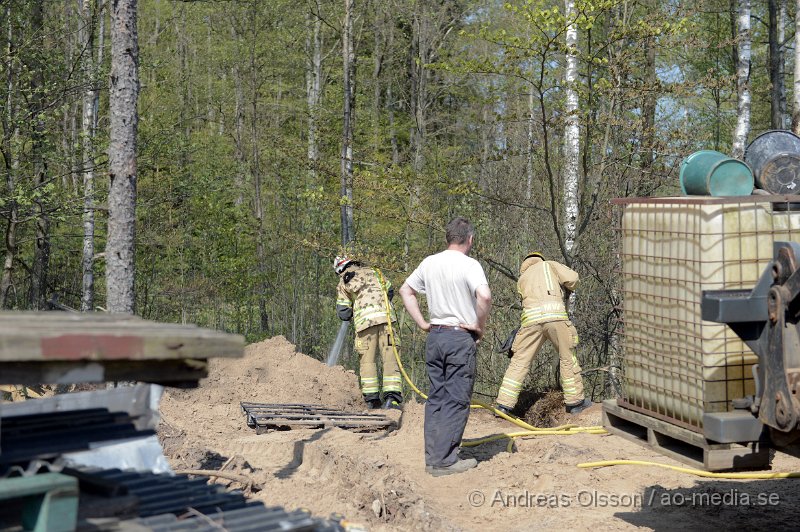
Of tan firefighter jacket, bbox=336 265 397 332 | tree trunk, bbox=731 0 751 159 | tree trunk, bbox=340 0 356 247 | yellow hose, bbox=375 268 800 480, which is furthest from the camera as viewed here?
tree trunk, bbox=340 0 356 247

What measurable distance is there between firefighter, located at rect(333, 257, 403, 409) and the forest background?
1.43ft

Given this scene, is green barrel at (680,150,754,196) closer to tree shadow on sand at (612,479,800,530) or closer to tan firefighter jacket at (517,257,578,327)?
tree shadow on sand at (612,479,800,530)

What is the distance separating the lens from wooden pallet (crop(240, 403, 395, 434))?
31.0 ft

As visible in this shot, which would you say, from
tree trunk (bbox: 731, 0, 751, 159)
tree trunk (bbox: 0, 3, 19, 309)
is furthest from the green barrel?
tree trunk (bbox: 0, 3, 19, 309)

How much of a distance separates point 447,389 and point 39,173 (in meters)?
9.04

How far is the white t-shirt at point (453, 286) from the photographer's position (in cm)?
739

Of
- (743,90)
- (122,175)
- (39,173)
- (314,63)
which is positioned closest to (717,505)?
(122,175)

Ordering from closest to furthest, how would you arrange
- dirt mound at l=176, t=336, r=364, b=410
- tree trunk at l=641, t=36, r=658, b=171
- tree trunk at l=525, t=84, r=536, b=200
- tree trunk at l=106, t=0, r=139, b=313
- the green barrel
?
the green barrel
tree trunk at l=106, t=0, r=139, b=313
tree trunk at l=641, t=36, r=658, b=171
dirt mound at l=176, t=336, r=364, b=410
tree trunk at l=525, t=84, r=536, b=200

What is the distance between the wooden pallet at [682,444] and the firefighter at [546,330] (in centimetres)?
371

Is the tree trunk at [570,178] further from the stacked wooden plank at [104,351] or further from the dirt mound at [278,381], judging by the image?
the stacked wooden plank at [104,351]

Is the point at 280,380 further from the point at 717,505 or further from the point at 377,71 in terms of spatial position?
the point at 377,71

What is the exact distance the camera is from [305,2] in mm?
19172

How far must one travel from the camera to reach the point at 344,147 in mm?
15836

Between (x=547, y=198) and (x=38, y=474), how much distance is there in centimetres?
981
